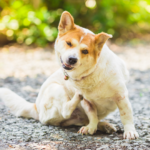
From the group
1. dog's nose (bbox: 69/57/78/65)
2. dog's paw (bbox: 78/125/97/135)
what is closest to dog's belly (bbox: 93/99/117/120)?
dog's paw (bbox: 78/125/97/135)

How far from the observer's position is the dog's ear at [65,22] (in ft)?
8.73

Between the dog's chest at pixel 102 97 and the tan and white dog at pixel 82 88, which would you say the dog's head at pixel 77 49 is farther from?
the dog's chest at pixel 102 97

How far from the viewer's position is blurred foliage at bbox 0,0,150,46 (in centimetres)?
923

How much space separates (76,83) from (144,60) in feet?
20.4

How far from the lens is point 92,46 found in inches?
100

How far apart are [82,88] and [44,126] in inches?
31.3

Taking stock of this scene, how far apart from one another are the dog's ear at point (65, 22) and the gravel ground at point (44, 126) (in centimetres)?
119

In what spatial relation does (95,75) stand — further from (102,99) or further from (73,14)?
(73,14)

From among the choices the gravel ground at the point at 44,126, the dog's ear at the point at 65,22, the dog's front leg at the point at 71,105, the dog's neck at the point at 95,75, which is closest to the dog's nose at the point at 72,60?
the dog's neck at the point at 95,75

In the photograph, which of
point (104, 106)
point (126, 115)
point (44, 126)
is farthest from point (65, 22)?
point (44, 126)

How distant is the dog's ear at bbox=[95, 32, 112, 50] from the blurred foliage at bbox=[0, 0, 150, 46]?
22.4ft

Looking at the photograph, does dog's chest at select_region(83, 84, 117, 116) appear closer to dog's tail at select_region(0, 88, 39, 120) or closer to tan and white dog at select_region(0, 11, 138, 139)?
tan and white dog at select_region(0, 11, 138, 139)

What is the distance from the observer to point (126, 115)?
9.38ft

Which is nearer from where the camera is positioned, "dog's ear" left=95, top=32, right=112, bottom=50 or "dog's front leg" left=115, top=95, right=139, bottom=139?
"dog's ear" left=95, top=32, right=112, bottom=50
